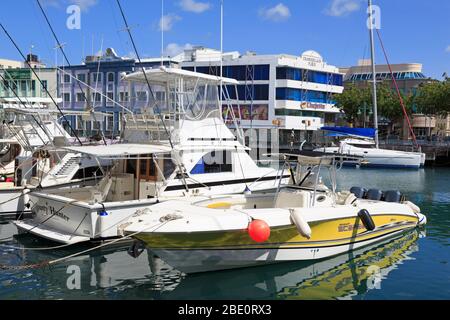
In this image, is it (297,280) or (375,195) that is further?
(375,195)

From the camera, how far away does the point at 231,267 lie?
10695 millimetres

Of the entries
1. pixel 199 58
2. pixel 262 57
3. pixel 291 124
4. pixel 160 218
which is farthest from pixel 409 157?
pixel 160 218

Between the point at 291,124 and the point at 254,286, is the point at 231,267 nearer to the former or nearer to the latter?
the point at 254,286

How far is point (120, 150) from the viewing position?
13.4 meters

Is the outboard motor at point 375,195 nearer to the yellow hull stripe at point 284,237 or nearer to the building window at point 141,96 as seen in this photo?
the yellow hull stripe at point 284,237

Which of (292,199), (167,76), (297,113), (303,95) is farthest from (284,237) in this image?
(303,95)

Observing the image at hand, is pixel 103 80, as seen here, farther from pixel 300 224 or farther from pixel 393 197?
pixel 300 224

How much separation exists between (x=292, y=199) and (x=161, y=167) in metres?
4.28

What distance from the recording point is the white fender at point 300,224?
10531 millimetres

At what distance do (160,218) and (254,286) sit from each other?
7.81 feet

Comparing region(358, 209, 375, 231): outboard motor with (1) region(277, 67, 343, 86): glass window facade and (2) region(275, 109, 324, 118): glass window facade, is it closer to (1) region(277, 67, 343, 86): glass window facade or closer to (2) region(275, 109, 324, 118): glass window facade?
(1) region(277, 67, 343, 86): glass window facade

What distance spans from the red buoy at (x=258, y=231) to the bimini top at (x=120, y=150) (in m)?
4.71

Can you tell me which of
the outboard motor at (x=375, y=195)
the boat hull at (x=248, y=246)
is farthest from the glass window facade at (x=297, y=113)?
the boat hull at (x=248, y=246)

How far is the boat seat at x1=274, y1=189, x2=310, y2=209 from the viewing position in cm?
1223
